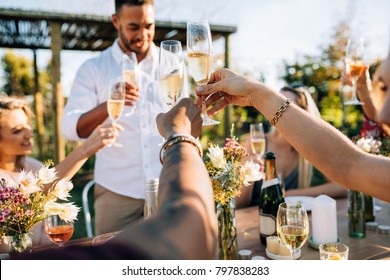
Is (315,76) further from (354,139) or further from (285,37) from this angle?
(354,139)

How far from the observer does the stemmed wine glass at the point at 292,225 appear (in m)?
1.45

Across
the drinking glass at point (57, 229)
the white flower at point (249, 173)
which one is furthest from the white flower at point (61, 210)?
the white flower at point (249, 173)

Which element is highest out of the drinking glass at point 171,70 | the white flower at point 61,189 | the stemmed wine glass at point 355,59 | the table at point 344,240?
the stemmed wine glass at point 355,59

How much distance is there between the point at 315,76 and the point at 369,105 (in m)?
6.77

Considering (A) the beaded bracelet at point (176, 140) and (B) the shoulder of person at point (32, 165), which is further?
(B) the shoulder of person at point (32, 165)

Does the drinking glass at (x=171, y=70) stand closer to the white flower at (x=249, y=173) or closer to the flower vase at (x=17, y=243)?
the white flower at (x=249, y=173)

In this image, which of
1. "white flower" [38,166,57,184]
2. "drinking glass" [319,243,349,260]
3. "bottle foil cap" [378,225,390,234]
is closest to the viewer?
"drinking glass" [319,243,349,260]

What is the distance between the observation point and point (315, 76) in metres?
9.61

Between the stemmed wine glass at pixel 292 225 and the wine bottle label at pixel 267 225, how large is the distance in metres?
0.28

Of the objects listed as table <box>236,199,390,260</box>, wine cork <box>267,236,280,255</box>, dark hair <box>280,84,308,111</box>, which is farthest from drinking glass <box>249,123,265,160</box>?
wine cork <box>267,236,280,255</box>

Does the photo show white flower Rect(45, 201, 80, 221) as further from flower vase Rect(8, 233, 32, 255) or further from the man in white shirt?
the man in white shirt

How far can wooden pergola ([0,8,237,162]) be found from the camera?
500 cm

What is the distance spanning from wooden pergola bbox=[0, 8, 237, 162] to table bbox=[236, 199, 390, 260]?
376cm
